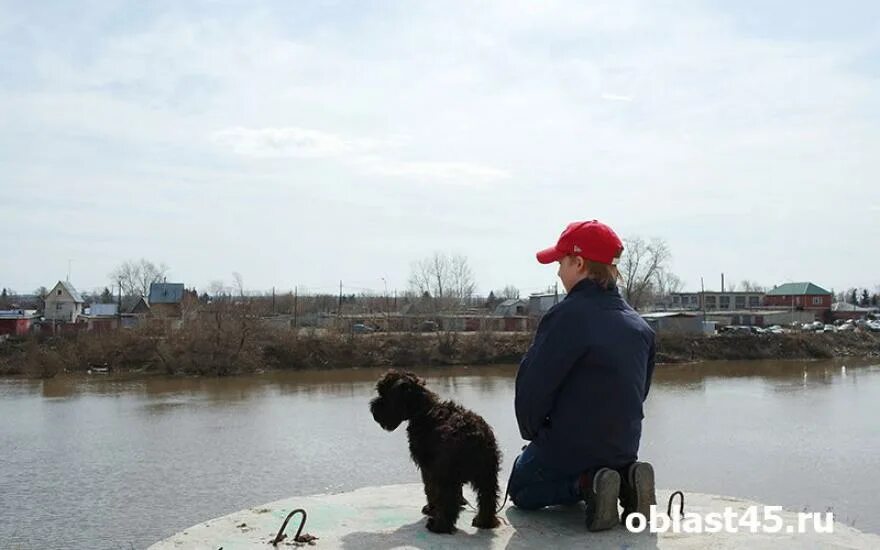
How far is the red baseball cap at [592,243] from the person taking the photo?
154 inches

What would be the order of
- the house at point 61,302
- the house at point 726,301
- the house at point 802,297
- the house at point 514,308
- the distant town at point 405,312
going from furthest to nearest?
the house at point 726,301 → the house at point 802,297 → the house at point 514,308 → the house at point 61,302 → the distant town at point 405,312

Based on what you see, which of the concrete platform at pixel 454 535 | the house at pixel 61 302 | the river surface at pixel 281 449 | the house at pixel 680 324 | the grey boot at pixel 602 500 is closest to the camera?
the grey boot at pixel 602 500

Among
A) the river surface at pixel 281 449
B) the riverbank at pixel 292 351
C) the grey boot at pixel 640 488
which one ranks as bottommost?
the river surface at pixel 281 449

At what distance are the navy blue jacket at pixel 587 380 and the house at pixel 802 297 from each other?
82733mm

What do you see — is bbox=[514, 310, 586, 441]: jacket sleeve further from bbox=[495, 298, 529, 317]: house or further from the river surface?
bbox=[495, 298, 529, 317]: house

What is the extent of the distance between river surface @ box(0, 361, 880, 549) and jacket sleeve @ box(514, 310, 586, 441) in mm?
7016

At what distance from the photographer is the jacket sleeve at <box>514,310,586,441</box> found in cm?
373

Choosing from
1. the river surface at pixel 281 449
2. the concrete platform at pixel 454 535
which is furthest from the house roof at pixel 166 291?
the concrete platform at pixel 454 535

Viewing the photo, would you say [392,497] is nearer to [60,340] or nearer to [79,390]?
[79,390]

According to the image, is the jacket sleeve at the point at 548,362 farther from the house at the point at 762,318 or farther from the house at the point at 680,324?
the house at the point at 762,318

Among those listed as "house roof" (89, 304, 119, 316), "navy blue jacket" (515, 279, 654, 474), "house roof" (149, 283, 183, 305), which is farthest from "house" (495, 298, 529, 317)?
"navy blue jacket" (515, 279, 654, 474)

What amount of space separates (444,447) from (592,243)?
125 centimetres

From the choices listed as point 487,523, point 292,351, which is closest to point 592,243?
point 487,523

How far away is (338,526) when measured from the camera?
4.19 m
